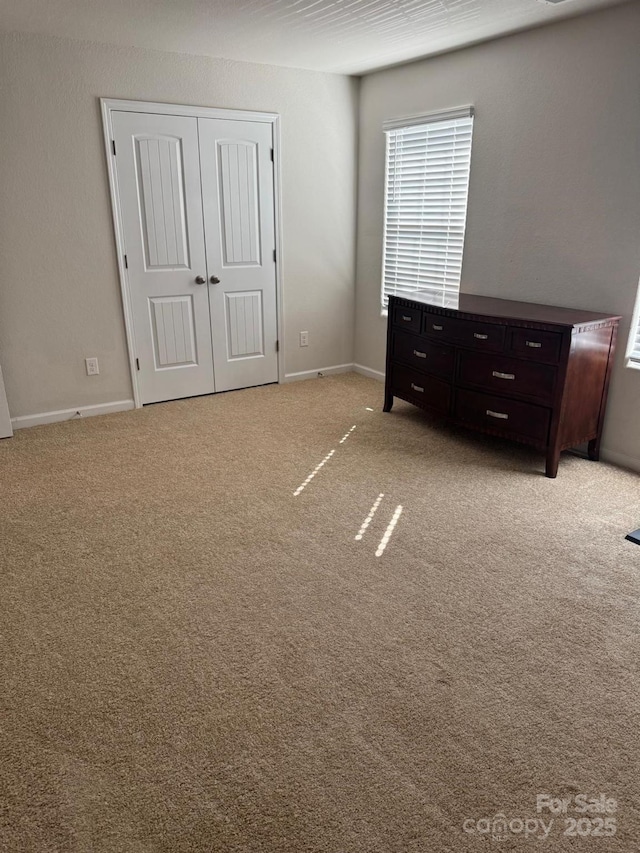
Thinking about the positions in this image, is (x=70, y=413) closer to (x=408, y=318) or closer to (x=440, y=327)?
(x=408, y=318)

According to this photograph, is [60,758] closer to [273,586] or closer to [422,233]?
[273,586]

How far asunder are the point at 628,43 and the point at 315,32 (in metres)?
1.71

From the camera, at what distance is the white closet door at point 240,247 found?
14.3 feet

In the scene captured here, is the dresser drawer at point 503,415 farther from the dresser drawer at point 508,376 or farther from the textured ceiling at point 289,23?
the textured ceiling at point 289,23

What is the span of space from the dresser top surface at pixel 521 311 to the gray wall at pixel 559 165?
4.2 inches

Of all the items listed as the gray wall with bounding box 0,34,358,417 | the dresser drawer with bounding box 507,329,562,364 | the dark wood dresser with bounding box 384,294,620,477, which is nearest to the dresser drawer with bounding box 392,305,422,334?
the dark wood dresser with bounding box 384,294,620,477

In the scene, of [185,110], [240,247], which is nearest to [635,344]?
[240,247]

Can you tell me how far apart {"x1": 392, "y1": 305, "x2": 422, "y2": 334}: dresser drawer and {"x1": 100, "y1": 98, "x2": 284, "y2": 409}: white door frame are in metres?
1.20

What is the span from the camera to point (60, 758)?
1.64 metres

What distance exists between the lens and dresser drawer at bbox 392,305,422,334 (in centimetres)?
392

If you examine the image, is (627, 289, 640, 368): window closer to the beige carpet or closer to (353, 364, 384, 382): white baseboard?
the beige carpet

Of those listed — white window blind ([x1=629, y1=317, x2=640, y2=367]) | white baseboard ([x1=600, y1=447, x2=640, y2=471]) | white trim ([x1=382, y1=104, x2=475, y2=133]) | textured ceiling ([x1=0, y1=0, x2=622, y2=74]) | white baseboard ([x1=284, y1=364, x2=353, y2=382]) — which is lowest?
white baseboard ([x1=600, y1=447, x2=640, y2=471])

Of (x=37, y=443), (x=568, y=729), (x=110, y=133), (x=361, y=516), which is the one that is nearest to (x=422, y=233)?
(x=110, y=133)

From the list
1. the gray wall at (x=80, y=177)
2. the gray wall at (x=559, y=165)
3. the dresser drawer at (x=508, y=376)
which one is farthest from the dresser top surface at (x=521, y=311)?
the gray wall at (x=80, y=177)
